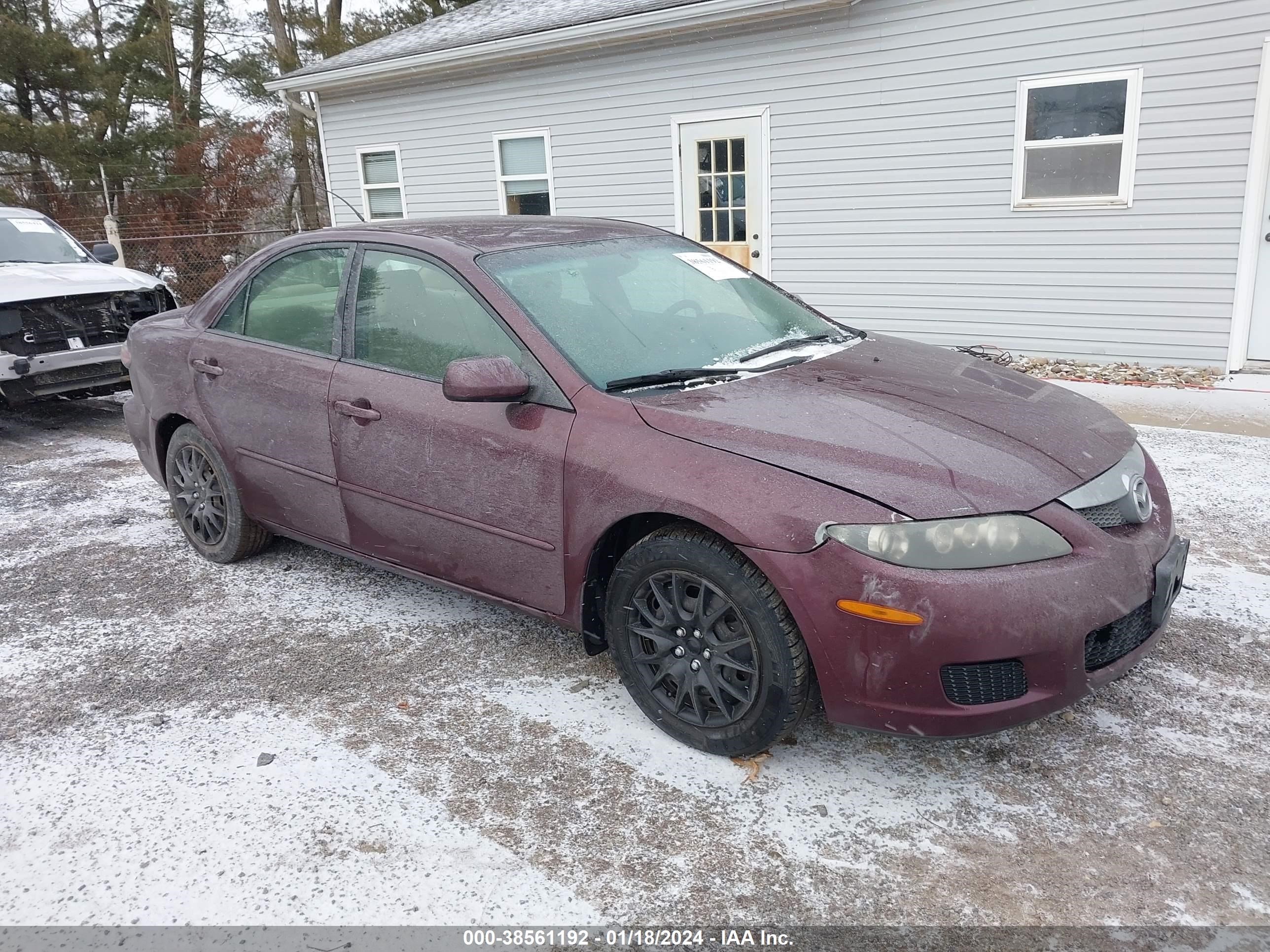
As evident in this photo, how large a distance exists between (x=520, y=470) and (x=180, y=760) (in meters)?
1.37

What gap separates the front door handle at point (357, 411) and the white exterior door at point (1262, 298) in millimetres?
7465

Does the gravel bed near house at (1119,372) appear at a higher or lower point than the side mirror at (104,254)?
lower

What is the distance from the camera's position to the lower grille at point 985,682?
2418mm

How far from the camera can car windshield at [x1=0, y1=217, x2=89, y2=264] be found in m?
7.98

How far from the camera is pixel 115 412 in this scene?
27.3ft

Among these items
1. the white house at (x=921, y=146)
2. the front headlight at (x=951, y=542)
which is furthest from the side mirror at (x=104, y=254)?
the front headlight at (x=951, y=542)

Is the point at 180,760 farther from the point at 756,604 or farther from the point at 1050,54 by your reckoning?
the point at 1050,54

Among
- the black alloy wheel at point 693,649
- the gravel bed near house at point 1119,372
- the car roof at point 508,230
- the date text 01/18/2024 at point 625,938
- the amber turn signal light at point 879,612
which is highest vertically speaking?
the car roof at point 508,230

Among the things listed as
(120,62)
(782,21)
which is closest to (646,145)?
(782,21)

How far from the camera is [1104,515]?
2.64 metres

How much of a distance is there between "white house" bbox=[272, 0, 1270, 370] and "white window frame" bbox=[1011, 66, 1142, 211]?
0.06ft

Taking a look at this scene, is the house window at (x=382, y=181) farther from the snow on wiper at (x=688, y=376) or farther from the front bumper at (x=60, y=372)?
the snow on wiper at (x=688, y=376)

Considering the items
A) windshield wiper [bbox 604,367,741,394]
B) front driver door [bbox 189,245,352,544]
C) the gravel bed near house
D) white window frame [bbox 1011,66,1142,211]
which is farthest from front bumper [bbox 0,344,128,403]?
white window frame [bbox 1011,66,1142,211]

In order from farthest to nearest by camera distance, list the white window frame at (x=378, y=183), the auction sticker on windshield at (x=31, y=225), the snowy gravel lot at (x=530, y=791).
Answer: the white window frame at (x=378, y=183), the auction sticker on windshield at (x=31, y=225), the snowy gravel lot at (x=530, y=791)
